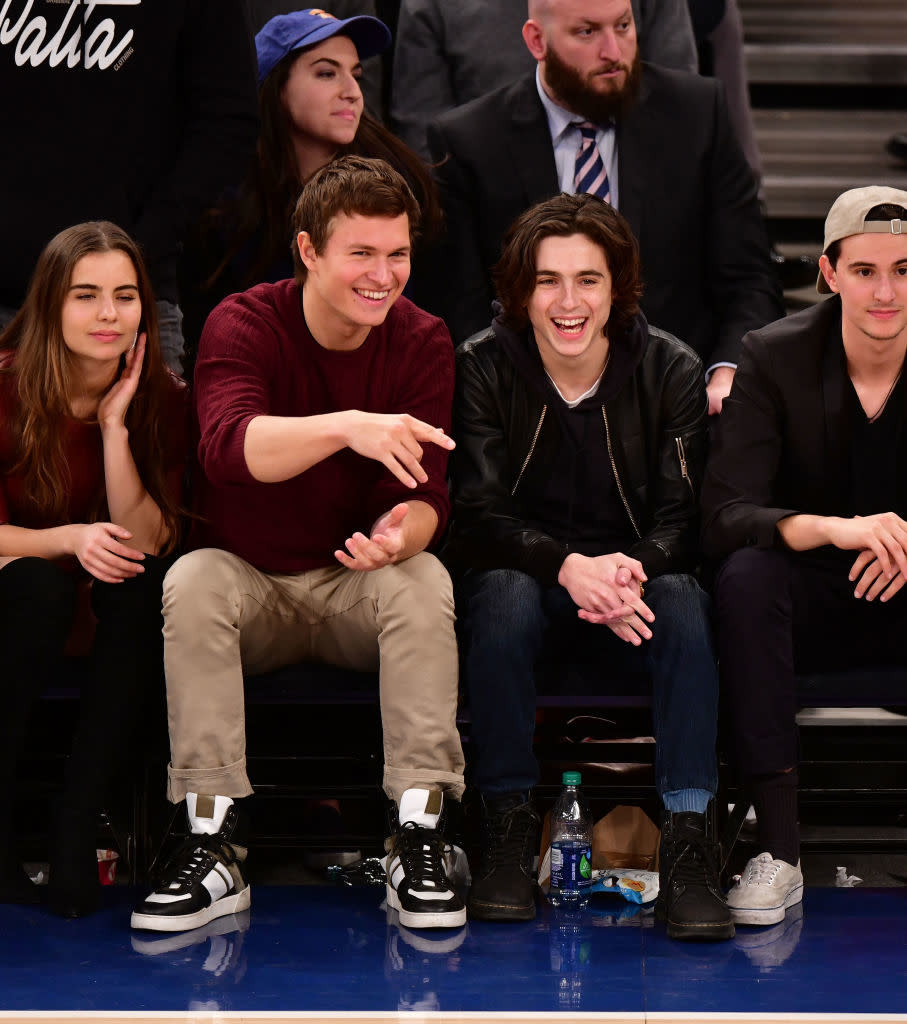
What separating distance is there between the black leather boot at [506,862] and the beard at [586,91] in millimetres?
1725

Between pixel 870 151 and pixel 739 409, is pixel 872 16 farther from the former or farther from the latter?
pixel 739 409

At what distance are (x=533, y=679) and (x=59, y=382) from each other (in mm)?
1094

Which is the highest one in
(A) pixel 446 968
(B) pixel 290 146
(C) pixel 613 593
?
(B) pixel 290 146

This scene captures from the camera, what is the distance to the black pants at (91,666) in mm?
2729

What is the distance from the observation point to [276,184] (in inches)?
139

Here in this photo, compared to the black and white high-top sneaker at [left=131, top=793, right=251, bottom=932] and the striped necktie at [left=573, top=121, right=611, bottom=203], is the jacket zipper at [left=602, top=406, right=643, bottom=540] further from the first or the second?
the black and white high-top sneaker at [left=131, top=793, right=251, bottom=932]

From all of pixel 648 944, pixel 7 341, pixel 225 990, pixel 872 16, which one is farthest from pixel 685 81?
pixel 225 990

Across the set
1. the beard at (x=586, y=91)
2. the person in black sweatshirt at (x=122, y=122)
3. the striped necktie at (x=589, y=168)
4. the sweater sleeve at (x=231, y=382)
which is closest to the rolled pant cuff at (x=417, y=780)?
the sweater sleeve at (x=231, y=382)

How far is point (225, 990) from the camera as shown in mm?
2334

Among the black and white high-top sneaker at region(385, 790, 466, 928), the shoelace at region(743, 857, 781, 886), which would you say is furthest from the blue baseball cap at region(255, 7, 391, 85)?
the shoelace at region(743, 857, 781, 886)

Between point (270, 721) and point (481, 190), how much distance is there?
54.3 inches

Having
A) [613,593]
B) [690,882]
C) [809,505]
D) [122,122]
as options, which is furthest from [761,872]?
[122,122]

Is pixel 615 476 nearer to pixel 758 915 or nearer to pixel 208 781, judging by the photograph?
pixel 758 915

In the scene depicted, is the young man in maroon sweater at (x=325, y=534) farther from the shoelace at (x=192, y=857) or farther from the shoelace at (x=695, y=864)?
the shoelace at (x=695, y=864)
